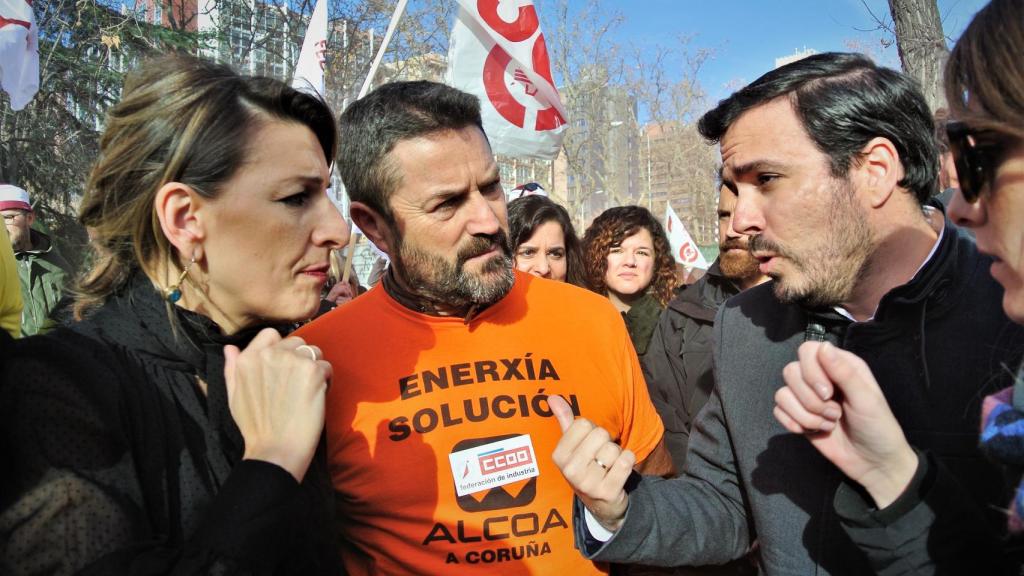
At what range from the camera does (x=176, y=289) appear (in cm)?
173

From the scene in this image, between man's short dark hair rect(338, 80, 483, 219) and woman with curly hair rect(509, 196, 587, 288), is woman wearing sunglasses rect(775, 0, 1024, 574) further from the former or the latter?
woman with curly hair rect(509, 196, 587, 288)

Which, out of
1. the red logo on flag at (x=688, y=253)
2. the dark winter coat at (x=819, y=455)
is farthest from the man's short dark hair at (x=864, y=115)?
the red logo on flag at (x=688, y=253)

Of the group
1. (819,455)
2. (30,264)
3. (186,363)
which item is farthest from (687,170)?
(186,363)

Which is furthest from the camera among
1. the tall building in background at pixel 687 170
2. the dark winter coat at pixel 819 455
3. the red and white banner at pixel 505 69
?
the tall building in background at pixel 687 170

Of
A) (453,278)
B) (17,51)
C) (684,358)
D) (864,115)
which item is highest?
(17,51)

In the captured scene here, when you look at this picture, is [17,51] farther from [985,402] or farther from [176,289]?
[985,402]

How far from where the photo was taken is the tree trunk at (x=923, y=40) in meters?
4.05

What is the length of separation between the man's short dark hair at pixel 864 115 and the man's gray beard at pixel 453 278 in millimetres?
1063

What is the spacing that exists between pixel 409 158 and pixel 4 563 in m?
1.71

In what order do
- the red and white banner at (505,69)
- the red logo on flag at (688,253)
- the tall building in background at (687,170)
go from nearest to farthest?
1. the red and white banner at (505,69)
2. the red logo on flag at (688,253)
3. the tall building in background at (687,170)

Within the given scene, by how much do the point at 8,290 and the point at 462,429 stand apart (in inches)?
93.6

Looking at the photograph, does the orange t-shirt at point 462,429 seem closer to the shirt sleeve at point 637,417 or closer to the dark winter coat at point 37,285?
the shirt sleeve at point 637,417

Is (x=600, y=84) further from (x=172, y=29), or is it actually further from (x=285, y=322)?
(x=285, y=322)

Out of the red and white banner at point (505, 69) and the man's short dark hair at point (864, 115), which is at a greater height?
the red and white banner at point (505, 69)
